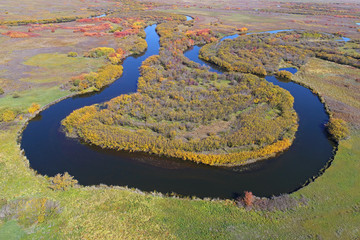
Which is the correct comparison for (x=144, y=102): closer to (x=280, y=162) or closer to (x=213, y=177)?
(x=213, y=177)

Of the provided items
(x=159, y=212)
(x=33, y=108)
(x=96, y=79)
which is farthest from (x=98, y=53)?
(x=159, y=212)

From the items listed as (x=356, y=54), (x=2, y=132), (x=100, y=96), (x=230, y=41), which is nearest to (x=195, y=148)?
(x=100, y=96)

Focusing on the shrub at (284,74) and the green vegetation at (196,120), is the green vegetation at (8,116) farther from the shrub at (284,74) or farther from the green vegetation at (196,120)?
the shrub at (284,74)

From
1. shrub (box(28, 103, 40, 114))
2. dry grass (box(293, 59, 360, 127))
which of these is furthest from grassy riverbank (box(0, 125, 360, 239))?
dry grass (box(293, 59, 360, 127))

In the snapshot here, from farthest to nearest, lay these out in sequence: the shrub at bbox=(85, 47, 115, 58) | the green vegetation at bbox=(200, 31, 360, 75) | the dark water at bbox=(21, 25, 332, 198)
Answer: the shrub at bbox=(85, 47, 115, 58) < the green vegetation at bbox=(200, 31, 360, 75) < the dark water at bbox=(21, 25, 332, 198)

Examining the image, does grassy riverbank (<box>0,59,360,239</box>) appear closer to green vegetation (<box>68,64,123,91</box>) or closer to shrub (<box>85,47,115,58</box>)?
green vegetation (<box>68,64,123,91</box>)

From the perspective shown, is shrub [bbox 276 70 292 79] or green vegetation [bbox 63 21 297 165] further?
shrub [bbox 276 70 292 79]
